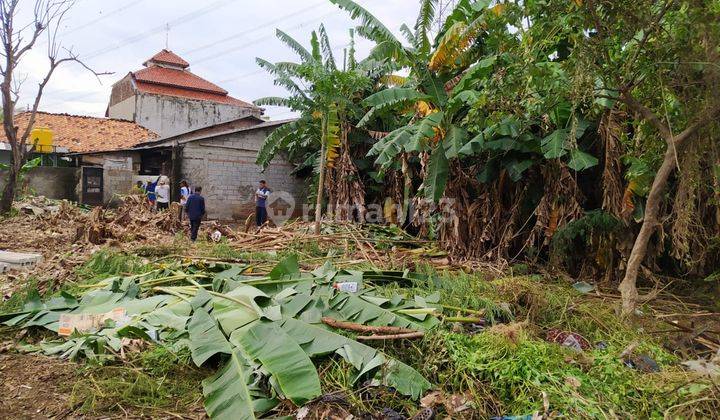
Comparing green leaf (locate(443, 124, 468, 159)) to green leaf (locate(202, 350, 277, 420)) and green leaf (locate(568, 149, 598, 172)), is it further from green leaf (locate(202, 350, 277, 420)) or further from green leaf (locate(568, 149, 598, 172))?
green leaf (locate(202, 350, 277, 420))

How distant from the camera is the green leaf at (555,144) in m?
6.76

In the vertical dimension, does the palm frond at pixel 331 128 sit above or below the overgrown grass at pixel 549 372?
above

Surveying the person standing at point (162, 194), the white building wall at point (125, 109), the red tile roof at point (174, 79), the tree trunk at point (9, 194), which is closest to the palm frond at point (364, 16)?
the person standing at point (162, 194)

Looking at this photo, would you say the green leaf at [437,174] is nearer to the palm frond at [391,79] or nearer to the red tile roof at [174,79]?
the palm frond at [391,79]

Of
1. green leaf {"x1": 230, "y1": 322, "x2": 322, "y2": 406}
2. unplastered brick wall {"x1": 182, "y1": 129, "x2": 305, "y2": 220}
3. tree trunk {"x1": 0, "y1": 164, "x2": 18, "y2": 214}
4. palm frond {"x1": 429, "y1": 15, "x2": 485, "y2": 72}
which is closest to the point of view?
green leaf {"x1": 230, "y1": 322, "x2": 322, "y2": 406}

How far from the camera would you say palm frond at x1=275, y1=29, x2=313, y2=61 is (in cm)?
1102

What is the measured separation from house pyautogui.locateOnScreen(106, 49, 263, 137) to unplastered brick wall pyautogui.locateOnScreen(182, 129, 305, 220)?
819 centimetres

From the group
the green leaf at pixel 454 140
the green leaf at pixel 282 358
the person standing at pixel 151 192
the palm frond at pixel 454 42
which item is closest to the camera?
the green leaf at pixel 282 358

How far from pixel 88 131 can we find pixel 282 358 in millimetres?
20755

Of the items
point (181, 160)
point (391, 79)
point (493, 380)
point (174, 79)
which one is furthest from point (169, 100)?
point (493, 380)

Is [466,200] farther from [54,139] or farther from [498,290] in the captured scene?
[54,139]

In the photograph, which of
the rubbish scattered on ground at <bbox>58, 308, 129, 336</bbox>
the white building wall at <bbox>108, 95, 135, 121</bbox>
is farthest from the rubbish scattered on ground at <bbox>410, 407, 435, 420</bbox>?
the white building wall at <bbox>108, 95, 135, 121</bbox>

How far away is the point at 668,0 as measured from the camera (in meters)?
4.30

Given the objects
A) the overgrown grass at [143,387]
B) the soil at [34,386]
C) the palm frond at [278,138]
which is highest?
the palm frond at [278,138]
